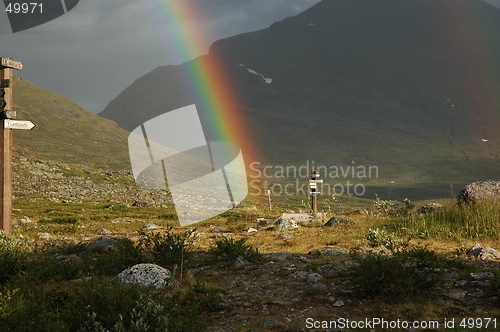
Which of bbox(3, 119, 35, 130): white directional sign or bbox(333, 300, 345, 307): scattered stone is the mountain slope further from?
bbox(333, 300, 345, 307): scattered stone

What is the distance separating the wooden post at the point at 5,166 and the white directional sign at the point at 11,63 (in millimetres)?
196

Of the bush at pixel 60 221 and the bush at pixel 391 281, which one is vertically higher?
the bush at pixel 391 281

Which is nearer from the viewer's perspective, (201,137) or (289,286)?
(289,286)

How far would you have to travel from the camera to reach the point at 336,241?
45.2ft

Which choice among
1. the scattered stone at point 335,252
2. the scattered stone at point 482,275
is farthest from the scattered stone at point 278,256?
the scattered stone at point 482,275

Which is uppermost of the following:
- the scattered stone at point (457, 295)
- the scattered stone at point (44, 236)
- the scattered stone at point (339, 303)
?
the scattered stone at point (457, 295)

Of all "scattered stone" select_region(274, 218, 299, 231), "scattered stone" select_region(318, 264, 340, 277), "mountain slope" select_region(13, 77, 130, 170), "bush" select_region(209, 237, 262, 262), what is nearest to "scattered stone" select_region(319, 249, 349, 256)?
"scattered stone" select_region(318, 264, 340, 277)

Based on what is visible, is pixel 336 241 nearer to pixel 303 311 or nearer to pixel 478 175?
pixel 303 311

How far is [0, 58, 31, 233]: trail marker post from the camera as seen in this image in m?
13.4

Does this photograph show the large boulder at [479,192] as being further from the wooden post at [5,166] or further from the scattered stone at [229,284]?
the wooden post at [5,166]

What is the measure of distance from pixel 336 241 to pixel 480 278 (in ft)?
19.6

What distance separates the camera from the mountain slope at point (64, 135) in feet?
408

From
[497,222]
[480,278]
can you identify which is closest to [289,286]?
[480,278]

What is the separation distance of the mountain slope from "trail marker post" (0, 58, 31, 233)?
104m
